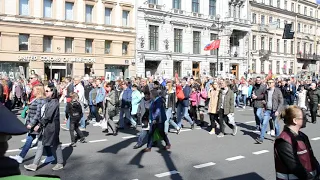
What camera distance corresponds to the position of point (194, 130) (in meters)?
13.6

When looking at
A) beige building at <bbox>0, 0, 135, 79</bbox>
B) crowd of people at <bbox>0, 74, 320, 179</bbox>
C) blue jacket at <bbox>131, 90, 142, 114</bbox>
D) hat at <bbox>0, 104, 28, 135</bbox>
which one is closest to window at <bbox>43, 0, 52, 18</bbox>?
beige building at <bbox>0, 0, 135, 79</bbox>

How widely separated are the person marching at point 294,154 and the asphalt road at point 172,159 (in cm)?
326

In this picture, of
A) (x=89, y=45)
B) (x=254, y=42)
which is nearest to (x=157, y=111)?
(x=89, y=45)

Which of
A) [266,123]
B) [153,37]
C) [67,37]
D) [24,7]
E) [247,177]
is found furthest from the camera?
[153,37]

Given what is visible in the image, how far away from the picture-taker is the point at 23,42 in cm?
3097

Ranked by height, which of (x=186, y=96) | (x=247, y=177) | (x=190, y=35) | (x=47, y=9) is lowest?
(x=247, y=177)

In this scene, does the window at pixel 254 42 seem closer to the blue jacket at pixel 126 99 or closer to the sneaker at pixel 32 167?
the blue jacket at pixel 126 99

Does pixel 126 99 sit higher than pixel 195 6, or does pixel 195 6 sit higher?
pixel 195 6

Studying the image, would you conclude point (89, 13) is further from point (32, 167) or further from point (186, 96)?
point (32, 167)

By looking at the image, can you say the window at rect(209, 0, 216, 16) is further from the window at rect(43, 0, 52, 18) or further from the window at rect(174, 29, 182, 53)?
the window at rect(43, 0, 52, 18)

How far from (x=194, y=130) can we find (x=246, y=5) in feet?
136

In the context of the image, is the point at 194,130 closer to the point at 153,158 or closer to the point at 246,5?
the point at 153,158

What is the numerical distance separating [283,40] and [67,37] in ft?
130

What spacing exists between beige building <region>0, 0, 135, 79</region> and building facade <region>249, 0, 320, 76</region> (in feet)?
72.4
